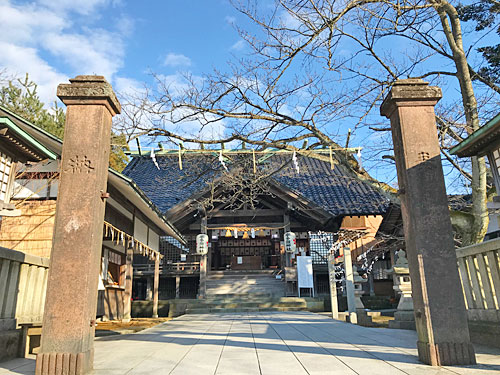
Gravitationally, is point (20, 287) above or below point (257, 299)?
above

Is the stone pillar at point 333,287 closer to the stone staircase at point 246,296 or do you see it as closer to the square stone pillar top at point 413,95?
the stone staircase at point 246,296

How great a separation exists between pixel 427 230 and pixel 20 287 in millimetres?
5494

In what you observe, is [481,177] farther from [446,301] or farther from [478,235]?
[446,301]

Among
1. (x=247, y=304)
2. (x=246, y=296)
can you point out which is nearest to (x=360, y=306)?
(x=247, y=304)

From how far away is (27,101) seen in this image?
66.6 ft

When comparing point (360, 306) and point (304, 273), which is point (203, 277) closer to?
point (304, 273)

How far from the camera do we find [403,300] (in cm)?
888

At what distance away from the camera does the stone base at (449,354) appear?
3.92 meters

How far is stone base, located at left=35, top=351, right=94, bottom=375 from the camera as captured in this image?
377cm

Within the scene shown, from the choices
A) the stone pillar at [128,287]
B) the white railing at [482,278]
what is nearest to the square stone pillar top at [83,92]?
the white railing at [482,278]

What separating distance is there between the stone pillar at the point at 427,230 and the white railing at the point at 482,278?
1432 mm

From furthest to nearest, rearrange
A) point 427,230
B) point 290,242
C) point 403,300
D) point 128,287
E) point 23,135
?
point 290,242 < point 128,287 < point 403,300 < point 23,135 < point 427,230

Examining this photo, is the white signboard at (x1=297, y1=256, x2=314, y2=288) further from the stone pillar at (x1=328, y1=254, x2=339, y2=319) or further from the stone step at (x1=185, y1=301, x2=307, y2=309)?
the stone pillar at (x1=328, y1=254, x2=339, y2=319)

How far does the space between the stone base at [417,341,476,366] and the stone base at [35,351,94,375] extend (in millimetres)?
3643
